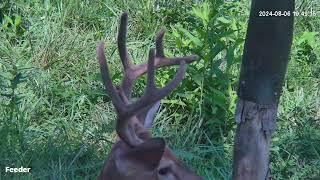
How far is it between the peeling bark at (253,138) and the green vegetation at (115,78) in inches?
20.2

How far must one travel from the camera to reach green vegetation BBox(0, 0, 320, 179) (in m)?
4.32

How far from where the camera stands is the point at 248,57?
3.49 metres

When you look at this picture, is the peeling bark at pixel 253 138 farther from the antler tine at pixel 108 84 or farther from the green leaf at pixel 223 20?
the green leaf at pixel 223 20

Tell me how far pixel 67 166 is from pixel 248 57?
1.33m

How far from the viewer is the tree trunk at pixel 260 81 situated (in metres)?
3.36

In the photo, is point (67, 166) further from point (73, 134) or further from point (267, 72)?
point (267, 72)

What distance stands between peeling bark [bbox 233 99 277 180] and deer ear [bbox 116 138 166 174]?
970 millimetres

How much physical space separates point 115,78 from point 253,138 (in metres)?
1.24

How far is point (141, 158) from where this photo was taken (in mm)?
2725

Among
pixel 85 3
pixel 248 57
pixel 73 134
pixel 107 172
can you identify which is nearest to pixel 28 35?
pixel 85 3

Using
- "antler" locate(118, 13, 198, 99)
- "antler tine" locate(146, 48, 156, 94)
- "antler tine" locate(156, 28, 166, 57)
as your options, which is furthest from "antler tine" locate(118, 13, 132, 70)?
"antler tine" locate(146, 48, 156, 94)

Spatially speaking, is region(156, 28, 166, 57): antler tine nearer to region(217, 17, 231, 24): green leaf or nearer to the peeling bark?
the peeling bark

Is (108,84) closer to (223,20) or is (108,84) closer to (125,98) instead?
(125,98)


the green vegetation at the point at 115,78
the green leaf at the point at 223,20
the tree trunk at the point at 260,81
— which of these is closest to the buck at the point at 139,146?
the tree trunk at the point at 260,81
